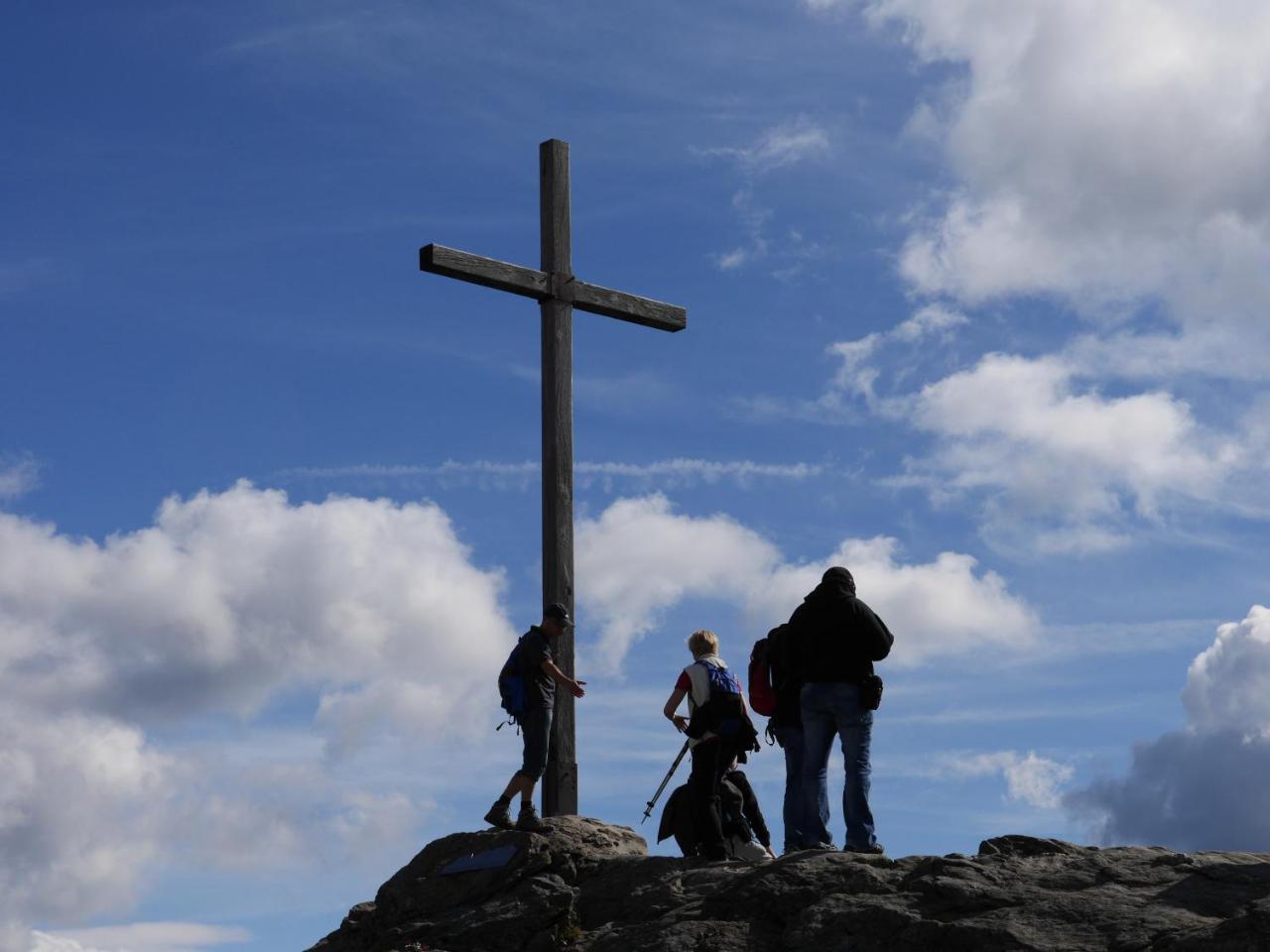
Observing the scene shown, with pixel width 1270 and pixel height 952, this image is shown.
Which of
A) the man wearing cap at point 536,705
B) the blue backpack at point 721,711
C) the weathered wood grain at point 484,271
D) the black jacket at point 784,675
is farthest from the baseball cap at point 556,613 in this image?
the weathered wood grain at point 484,271

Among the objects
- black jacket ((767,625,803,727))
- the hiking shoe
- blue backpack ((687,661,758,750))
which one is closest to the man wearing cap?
the hiking shoe

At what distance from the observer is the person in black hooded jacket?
472 inches

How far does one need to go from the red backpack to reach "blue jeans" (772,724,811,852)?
0.18m

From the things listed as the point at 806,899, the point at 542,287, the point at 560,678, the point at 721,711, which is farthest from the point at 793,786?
the point at 542,287

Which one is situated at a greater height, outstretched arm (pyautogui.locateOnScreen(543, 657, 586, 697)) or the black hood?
the black hood

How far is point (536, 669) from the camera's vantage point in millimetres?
13562

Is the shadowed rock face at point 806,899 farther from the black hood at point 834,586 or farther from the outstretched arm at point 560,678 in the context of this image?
the black hood at point 834,586

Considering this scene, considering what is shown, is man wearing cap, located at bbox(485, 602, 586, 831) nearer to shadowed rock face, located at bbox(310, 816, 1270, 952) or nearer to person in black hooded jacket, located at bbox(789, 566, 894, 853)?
shadowed rock face, located at bbox(310, 816, 1270, 952)

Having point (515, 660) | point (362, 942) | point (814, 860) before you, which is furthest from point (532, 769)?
point (814, 860)

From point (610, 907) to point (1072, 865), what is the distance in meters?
→ 3.69

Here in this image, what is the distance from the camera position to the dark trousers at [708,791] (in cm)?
1268

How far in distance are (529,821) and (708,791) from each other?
175cm

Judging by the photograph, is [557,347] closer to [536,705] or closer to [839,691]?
[536,705]

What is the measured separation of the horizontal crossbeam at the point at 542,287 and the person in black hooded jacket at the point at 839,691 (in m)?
4.62
